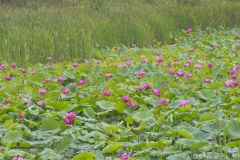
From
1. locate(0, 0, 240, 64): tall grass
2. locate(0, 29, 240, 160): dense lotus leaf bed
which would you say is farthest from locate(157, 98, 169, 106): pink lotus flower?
locate(0, 0, 240, 64): tall grass

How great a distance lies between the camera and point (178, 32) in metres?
7.95

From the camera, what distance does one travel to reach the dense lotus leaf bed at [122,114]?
7.61 feet

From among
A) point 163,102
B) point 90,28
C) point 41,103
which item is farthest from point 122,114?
point 90,28

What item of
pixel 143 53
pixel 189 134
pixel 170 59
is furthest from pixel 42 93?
pixel 143 53

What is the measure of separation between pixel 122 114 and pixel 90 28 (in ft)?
12.7

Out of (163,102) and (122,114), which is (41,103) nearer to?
(122,114)

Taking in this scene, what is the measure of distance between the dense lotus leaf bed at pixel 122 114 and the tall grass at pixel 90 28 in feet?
3.11

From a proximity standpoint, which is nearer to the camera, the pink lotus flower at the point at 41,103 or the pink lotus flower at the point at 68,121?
the pink lotus flower at the point at 68,121

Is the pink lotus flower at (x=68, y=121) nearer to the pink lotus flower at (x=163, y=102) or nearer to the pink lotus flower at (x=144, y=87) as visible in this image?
the pink lotus flower at (x=163, y=102)

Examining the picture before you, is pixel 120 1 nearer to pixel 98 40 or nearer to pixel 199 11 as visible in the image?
pixel 199 11

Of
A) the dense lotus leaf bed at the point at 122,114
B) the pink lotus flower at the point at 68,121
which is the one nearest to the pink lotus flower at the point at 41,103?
the dense lotus leaf bed at the point at 122,114

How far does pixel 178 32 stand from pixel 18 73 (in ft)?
12.9

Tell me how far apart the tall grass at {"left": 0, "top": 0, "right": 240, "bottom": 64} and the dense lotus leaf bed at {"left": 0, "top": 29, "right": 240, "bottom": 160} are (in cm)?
95

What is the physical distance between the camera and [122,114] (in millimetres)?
3168
